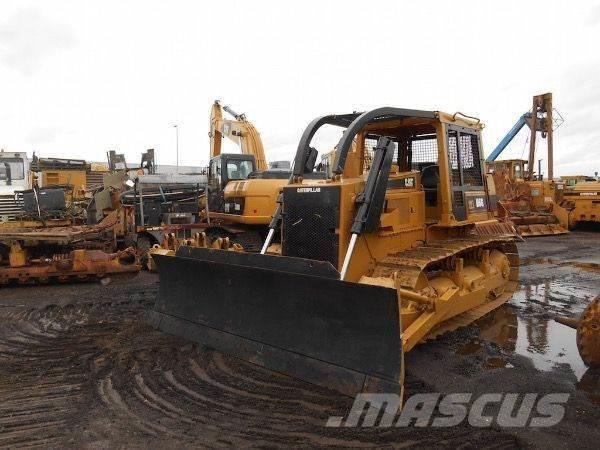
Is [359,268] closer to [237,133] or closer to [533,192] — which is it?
[237,133]

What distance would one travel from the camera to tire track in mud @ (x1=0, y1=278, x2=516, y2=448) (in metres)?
3.26

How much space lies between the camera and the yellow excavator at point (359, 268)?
3984 millimetres

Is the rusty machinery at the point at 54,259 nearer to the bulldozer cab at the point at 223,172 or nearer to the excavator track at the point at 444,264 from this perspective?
the bulldozer cab at the point at 223,172

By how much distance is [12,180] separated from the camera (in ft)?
40.6

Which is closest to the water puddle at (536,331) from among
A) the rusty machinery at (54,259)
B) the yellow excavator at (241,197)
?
the yellow excavator at (241,197)

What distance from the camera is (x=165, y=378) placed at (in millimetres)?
4277

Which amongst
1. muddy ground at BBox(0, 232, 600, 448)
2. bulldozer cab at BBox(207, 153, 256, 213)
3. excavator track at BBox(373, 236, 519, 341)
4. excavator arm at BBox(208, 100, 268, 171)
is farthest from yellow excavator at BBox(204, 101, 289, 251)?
excavator track at BBox(373, 236, 519, 341)

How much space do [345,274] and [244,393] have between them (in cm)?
138

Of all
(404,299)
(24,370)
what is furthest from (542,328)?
(24,370)

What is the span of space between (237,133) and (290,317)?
9706mm

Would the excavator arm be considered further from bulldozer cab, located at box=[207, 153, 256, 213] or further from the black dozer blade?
the black dozer blade

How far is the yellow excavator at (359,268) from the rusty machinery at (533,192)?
1193cm

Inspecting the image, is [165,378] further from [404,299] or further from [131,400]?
[404,299]

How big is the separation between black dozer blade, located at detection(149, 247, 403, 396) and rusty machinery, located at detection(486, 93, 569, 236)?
569 inches
